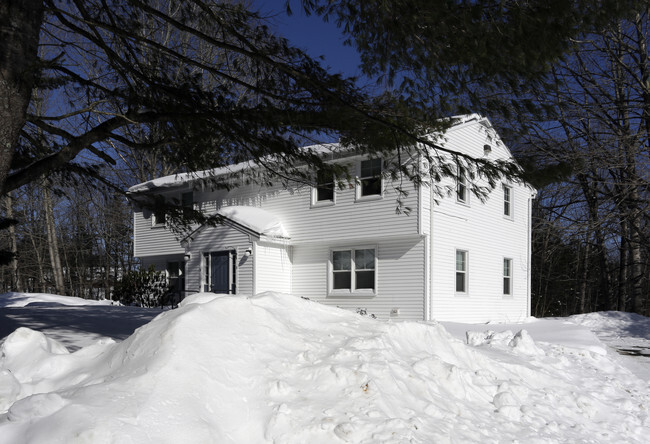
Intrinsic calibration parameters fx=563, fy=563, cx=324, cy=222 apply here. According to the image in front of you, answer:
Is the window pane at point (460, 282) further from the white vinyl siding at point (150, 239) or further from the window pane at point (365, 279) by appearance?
the white vinyl siding at point (150, 239)

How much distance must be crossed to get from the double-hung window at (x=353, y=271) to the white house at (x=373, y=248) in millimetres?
31

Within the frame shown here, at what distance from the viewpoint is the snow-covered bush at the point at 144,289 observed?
20250mm

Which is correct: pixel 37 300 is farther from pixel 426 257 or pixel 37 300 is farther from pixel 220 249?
pixel 426 257

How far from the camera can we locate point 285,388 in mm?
4270

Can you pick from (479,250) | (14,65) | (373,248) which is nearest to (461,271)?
(479,250)

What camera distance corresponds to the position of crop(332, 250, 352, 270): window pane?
17.5 m

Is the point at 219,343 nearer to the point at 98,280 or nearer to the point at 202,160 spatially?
the point at 202,160

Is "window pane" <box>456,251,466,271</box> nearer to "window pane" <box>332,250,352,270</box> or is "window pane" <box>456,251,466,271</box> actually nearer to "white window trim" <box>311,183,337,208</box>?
"window pane" <box>332,250,352,270</box>

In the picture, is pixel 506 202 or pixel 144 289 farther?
pixel 506 202

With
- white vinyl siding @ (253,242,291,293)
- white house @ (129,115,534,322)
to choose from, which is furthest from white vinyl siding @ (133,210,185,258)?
white vinyl siding @ (253,242,291,293)

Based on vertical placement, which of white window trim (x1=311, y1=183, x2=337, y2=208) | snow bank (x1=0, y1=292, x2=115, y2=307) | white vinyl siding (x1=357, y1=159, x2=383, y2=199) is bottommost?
snow bank (x1=0, y1=292, x2=115, y2=307)

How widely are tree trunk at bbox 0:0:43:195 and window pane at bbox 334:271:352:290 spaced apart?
41.2 feet

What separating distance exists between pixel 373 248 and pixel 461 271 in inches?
117

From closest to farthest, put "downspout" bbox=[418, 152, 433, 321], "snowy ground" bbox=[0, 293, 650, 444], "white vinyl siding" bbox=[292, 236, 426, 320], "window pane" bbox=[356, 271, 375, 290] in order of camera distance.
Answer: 1. "snowy ground" bbox=[0, 293, 650, 444]
2. "downspout" bbox=[418, 152, 433, 321]
3. "white vinyl siding" bbox=[292, 236, 426, 320]
4. "window pane" bbox=[356, 271, 375, 290]
